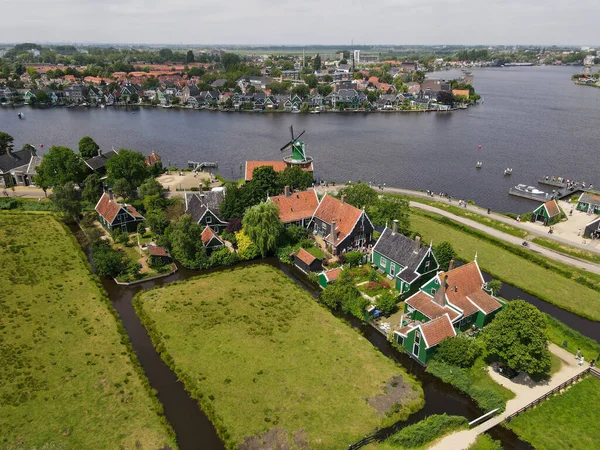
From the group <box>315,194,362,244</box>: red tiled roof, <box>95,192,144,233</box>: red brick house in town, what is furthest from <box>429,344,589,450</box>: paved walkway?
<box>95,192,144,233</box>: red brick house in town

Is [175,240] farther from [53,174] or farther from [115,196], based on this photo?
[53,174]

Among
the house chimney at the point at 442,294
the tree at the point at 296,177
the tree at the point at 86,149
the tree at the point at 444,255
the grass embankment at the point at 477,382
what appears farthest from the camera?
the tree at the point at 86,149

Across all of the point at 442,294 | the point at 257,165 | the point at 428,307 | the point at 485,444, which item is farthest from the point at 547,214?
the point at 257,165

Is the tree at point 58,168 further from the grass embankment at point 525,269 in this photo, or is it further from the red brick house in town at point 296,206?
the grass embankment at point 525,269

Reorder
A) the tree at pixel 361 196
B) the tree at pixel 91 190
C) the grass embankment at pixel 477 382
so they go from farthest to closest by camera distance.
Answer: the tree at pixel 91 190, the tree at pixel 361 196, the grass embankment at pixel 477 382

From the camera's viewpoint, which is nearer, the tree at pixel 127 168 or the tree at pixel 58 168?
the tree at pixel 127 168

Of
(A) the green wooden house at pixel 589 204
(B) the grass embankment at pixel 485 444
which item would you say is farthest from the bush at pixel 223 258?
(A) the green wooden house at pixel 589 204
